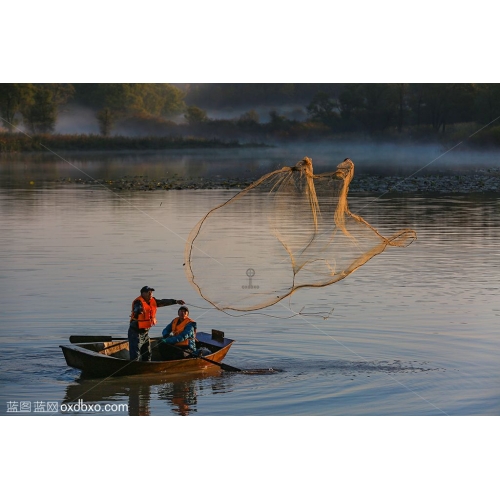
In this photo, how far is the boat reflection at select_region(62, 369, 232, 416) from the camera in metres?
13.6

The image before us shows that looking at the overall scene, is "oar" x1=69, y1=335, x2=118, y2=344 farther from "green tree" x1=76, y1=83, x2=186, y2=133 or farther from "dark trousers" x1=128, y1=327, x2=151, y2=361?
"green tree" x1=76, y1=83, x2=186, y2=133

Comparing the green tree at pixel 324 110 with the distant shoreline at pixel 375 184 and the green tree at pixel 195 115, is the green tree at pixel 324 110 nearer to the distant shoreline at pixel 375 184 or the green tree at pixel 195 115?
the green tree at pixel 195 115

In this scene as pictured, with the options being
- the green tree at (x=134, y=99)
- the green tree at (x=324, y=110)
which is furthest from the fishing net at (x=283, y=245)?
the green tree at (x=134, y=99)

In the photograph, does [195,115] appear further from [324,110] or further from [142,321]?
[142,321]

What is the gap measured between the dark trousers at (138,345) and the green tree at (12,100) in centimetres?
988

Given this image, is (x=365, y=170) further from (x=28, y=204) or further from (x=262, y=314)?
(x=262, y=314)

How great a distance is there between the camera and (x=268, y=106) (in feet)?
80.8

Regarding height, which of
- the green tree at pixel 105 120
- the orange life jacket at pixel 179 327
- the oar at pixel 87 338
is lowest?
the oar at pixel 87 338

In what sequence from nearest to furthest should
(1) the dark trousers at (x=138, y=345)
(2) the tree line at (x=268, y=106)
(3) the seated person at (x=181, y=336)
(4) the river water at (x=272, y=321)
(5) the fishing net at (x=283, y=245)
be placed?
(5) the fishing net at (x=283, y=245) → (4) the river water at (x=272, y=321) → (1) the dark trousers at (x=138, y=345) → (3) the seated person at (x=181, y=336) → (2) the tree line at (x=268, y=106)

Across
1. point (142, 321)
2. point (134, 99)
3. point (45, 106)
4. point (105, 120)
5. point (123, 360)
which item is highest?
point (134, 99)

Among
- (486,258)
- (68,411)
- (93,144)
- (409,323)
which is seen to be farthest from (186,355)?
(93,144)

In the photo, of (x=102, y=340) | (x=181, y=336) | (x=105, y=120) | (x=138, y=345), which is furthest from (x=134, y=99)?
(x=138, y=345)

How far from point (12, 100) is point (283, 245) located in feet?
41.5

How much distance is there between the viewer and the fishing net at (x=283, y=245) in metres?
13.5
